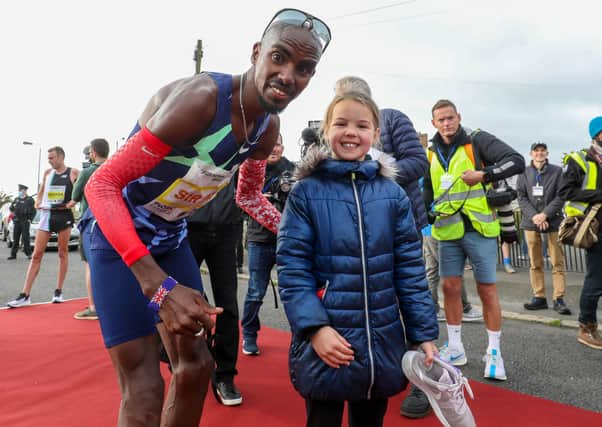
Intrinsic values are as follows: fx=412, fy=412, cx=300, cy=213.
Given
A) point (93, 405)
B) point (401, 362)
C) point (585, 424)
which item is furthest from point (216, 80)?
point (585, 424)

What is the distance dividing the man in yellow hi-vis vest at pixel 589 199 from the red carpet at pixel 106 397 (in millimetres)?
1419

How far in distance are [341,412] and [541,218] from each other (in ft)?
15.3

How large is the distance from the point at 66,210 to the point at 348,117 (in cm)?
545

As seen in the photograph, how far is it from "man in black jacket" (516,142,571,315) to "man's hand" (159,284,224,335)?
4.53m

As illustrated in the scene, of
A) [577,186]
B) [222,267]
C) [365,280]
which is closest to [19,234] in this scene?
[222,267]

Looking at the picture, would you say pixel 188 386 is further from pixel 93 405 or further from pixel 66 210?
pixel 66 210

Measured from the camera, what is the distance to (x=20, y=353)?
3.53 meters

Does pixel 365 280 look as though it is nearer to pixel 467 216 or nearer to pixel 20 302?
pixel 467 216

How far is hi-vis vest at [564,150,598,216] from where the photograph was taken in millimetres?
3635

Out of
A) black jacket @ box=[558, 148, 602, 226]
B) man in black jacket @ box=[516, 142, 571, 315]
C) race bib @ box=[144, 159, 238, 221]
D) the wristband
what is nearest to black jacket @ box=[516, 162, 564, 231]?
man in black jacket @ box=[516, 142, 571, 315]

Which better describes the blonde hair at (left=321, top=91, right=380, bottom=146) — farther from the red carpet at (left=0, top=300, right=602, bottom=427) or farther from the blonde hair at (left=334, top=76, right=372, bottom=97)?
the red carpet at (left=0, top=300, right=602, bottom=427)

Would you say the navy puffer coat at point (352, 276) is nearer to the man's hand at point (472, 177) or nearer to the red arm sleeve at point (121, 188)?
the red arm sleeve at point (121, 188)

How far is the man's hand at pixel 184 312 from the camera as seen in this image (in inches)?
47.7

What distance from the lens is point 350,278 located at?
A: 154 cm
